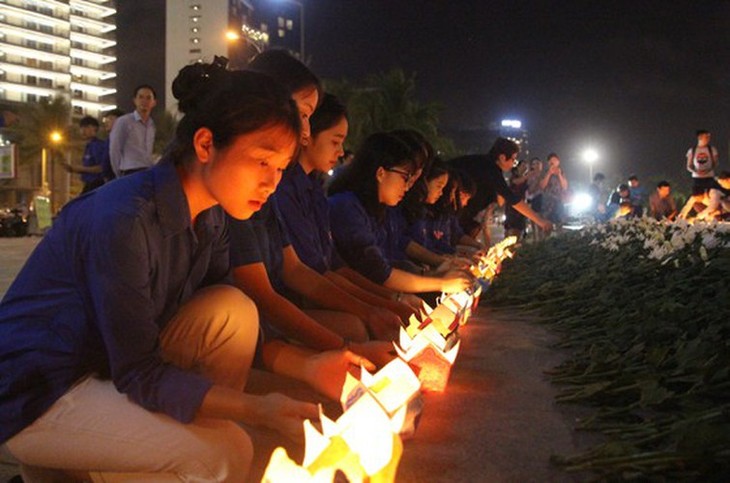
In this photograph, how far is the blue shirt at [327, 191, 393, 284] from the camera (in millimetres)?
4020

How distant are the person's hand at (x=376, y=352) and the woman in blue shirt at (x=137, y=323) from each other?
0.91 metres

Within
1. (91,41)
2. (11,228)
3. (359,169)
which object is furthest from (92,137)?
(91,41)

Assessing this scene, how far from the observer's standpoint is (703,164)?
13.0 meters

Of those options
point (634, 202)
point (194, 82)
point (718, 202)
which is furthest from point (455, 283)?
point (634, 202)

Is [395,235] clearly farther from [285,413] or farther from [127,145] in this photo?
[285,413]

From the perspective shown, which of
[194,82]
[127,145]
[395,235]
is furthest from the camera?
[127,145]

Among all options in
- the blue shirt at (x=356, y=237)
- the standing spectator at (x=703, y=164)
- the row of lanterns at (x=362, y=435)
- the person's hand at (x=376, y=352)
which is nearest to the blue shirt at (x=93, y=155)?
the blue shirt at (x=356, y=237)

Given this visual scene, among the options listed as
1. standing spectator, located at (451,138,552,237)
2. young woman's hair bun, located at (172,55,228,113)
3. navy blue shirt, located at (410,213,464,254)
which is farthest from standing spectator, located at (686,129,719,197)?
young woman's hair bun, located at (172,55,228,113)

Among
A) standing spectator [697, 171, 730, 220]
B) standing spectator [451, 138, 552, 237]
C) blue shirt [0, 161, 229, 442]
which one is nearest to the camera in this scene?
blue shirt [0, 161, 229, 442]

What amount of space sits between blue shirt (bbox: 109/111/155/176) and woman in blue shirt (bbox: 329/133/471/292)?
2925mm

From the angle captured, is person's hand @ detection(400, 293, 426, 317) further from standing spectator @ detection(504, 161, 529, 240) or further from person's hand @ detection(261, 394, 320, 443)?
standing spectator @ detection(504, 161, 529, 240)

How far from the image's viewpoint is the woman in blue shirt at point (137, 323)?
1.72m

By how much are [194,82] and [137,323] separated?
2.81 ft

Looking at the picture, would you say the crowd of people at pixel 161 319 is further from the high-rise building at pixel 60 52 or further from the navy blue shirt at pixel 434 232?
the high-rise building at pixel 60 52
